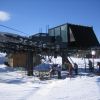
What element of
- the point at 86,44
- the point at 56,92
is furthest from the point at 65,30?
the point at 56,92

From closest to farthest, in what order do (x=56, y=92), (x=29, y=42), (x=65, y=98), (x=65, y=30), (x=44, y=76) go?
(x=65, y=98) → (x=56, y=92) → (x=44, y=76) → (x=29, y=42) → (x=65, y=30)

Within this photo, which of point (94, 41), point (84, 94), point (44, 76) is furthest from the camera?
point (94, 41)

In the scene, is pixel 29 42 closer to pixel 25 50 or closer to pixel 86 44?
pixel 25 50

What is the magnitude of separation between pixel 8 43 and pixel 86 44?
10172 millimetres

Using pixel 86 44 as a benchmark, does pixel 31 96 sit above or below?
below

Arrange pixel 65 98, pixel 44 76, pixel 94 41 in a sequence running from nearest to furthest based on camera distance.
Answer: pixel 65 98, pixel 44 76, pixel 94 41

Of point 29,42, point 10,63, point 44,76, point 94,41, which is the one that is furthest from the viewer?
point 10,63

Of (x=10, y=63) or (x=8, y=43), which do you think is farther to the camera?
(x=10, y=63)

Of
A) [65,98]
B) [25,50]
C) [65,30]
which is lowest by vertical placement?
[65,98]

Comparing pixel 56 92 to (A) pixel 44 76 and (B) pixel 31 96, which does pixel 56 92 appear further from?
(A) pixel 44 76

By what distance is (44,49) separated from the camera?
108ft

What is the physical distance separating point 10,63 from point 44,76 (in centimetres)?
1903

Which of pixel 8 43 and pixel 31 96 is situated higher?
pixel 8 43

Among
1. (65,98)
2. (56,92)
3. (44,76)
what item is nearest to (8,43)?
(44,76)
